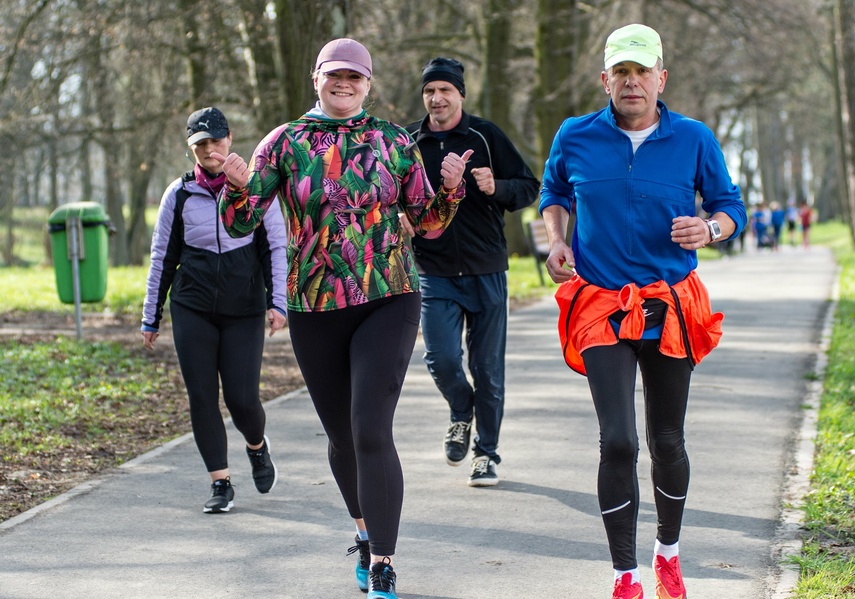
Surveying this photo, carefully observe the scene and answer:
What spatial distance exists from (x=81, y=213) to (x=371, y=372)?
30.4ft

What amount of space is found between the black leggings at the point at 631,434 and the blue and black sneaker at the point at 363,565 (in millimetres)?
970

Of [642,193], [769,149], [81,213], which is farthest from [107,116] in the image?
[769,149]

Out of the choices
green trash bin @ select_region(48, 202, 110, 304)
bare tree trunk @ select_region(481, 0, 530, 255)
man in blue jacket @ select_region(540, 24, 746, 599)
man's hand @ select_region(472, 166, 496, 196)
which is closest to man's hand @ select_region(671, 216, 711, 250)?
man in blue jacket @ select_region(540, 24, 746, 599)

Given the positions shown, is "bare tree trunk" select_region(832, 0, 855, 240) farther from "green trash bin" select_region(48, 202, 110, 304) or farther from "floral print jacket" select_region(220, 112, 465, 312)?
"floral print jacket" select_region(220, 112, 465, 312)

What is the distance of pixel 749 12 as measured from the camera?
797 inches

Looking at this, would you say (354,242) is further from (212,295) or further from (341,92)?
(212,295)

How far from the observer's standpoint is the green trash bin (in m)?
12.4

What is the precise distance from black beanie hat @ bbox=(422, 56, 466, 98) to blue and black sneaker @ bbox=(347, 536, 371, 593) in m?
2.50

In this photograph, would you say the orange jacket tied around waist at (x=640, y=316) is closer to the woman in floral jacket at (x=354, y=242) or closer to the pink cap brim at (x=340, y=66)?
the woman in floral jacket at (x=354, y=242)

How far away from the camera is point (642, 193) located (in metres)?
4.22

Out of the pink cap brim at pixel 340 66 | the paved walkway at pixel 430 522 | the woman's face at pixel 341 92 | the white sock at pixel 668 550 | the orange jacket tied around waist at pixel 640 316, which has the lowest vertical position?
the paved walkway at pixel 430 522

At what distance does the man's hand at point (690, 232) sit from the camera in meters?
4.07

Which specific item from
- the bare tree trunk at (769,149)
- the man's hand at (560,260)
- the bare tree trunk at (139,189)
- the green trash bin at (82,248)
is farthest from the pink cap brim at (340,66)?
the bare tree trunk at (769,149)

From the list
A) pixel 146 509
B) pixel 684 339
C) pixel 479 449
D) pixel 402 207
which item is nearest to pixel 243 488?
pixel 146 509
